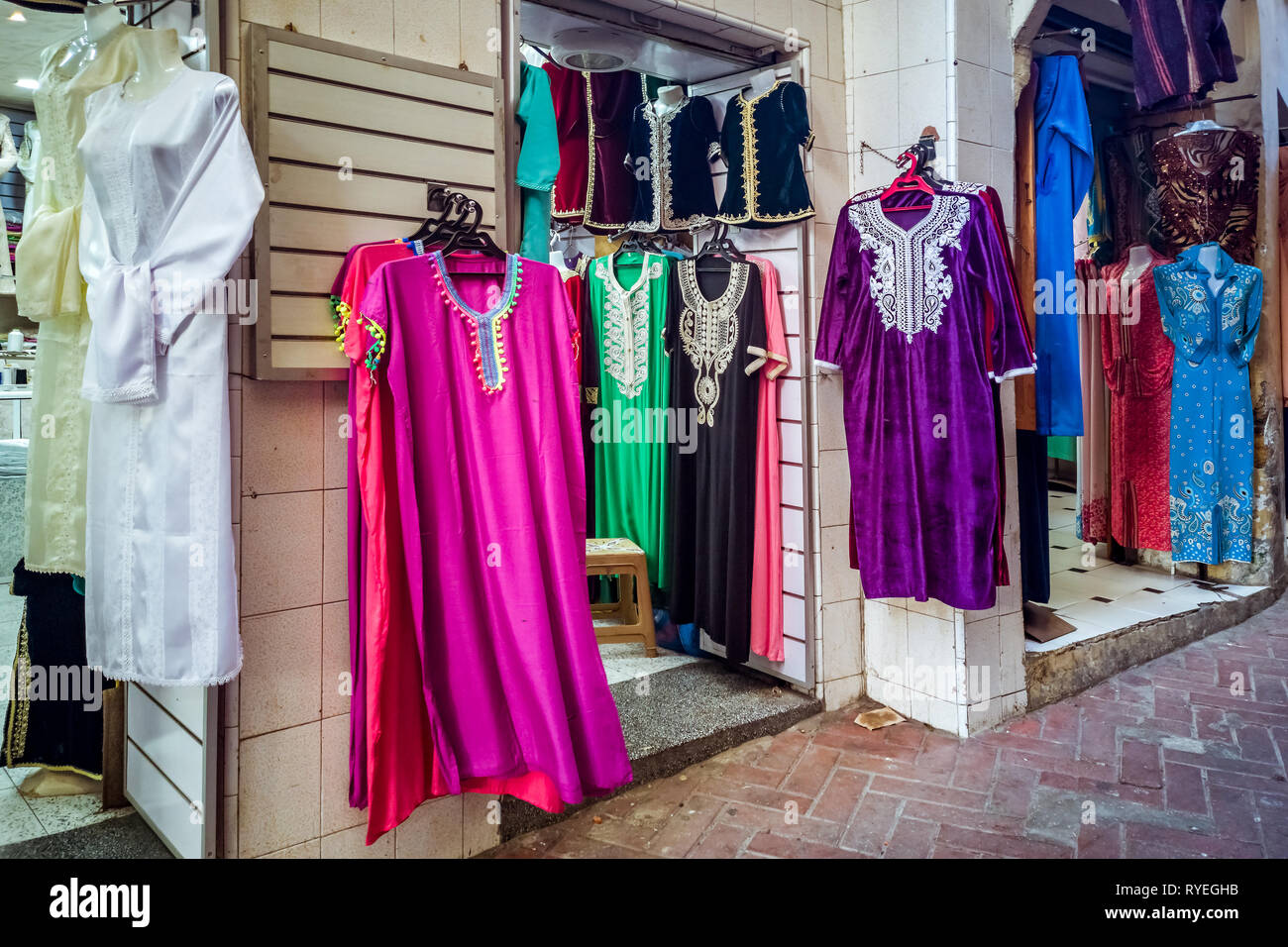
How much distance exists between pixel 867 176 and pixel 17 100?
2937 mm

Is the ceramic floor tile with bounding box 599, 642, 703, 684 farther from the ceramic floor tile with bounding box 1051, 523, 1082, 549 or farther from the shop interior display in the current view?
the ceramic floor tile with bounding box 1051, 523, 1082, 549

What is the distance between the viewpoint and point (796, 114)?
3.51m

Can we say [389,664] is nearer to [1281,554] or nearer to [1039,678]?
[1039,678]

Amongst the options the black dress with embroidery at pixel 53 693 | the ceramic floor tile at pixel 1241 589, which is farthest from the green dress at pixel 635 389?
the ceramic floor tile at pixel 1241 589

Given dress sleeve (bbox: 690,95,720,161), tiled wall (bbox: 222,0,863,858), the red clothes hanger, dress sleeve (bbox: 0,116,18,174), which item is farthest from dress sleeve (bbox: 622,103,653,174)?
dress sleeve (bbox: 0,116,18,174)

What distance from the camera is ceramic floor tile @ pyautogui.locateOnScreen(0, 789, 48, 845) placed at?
8.26ft

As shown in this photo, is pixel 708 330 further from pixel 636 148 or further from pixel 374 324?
pixel 374 324

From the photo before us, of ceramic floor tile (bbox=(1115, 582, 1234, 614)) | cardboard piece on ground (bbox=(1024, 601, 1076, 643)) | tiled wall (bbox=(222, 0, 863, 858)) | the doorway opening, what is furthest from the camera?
the doorway opening

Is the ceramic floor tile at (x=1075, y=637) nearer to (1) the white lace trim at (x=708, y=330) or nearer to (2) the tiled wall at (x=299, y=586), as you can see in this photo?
(1) the white lace trim at (x=708, y=330)

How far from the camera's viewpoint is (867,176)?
12.1ft

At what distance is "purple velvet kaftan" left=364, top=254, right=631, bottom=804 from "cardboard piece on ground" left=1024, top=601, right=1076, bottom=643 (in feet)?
7.35

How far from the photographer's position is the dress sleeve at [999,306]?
316 cm

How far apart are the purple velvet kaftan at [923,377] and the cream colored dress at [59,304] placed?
2268mm

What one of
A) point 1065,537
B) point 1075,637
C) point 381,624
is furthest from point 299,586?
point 1065,537
